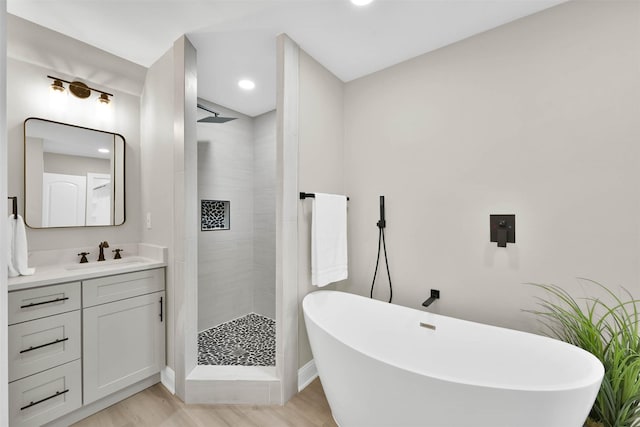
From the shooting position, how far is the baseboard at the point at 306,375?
1965mm

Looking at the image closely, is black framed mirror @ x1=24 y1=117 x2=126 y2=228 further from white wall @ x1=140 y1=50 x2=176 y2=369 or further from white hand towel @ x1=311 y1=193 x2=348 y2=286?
white hand towel @ x1=311 y1=193 x2=348 y2=286

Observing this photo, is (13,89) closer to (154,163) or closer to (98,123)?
(98,123)

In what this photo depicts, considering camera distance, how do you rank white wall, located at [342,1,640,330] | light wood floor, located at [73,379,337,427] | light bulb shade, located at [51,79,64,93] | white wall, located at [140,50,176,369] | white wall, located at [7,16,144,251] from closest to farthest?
white wall, located at [342,1,640,330] → light wood floor, located at [73,379,337,427] → white wall, located at [7,16,144,251] → light bulb shade, located at [51,79,64,93] → white wall, located at [140,50,176,369]

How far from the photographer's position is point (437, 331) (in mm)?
1692

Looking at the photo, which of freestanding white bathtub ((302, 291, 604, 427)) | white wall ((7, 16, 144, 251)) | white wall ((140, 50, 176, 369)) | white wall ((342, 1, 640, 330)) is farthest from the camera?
white wall ((140, 50, 176, 369))

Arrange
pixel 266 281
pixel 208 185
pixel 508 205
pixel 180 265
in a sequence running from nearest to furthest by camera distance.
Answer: pixel 508 205, pixel 180 265, pixel 208 185, pixel 266 281

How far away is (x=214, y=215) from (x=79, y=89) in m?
1.49

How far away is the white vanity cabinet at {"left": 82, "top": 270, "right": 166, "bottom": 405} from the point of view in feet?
5.50

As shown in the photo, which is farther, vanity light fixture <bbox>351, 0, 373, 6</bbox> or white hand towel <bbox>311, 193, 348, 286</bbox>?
white hand towel <bbox>311, 193, 348, 286</bbox>

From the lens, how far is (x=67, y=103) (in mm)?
1997

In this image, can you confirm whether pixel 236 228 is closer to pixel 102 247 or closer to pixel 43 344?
pixel 102 247

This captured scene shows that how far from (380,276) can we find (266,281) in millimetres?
1500

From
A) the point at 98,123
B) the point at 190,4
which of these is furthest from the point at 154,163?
the point at 190,4

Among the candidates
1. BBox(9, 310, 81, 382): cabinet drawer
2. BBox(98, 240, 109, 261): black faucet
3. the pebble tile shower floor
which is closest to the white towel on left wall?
BBox(9, 310, 81, 382): cabinet drawer
